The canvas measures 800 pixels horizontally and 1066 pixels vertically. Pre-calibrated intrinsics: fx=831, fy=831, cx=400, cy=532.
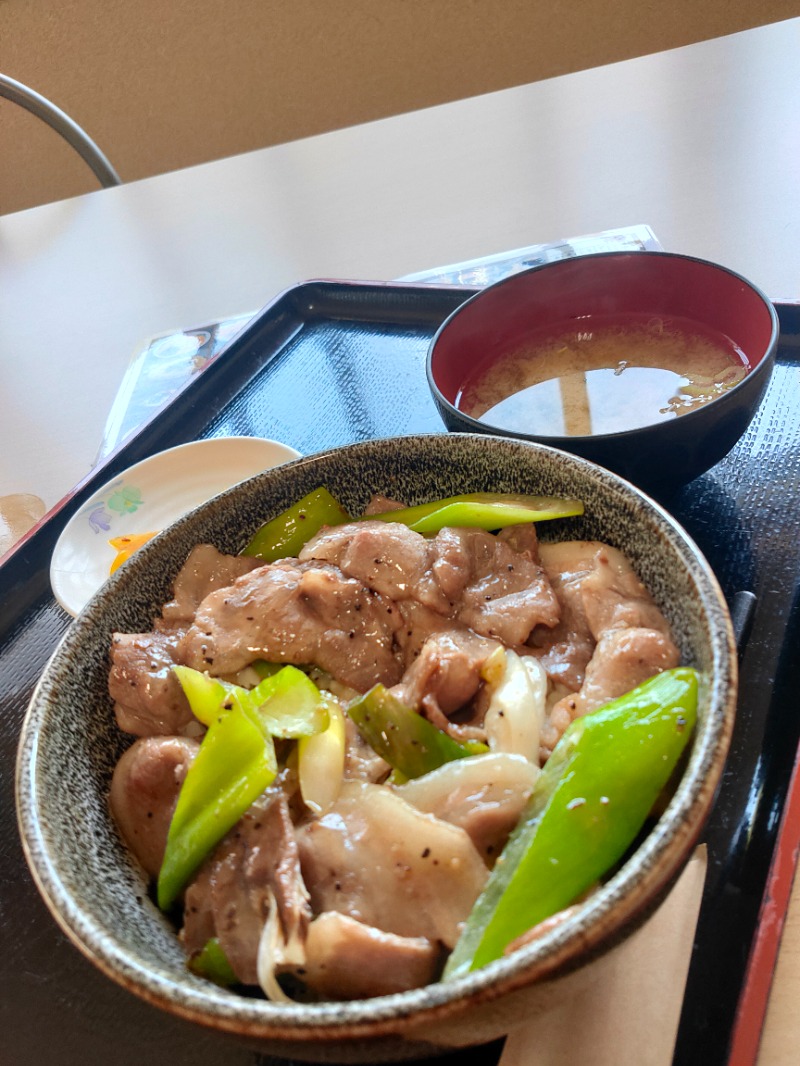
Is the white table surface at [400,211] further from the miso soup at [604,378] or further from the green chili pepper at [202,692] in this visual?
the green chili pepper at [202,692]

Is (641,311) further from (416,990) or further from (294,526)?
(416,990)

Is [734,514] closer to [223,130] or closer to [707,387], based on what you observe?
[707,387]

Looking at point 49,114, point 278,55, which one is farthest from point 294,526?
point 278,55

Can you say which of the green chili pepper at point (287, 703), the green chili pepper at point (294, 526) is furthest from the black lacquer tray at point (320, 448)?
the green chili pepper at point (294, 526)

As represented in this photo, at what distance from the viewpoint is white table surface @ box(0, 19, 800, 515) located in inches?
87.2

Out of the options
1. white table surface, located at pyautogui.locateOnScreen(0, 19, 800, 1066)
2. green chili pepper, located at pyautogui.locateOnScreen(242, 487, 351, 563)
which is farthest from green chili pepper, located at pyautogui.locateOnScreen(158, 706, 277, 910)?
white table surface, located at pyautogui.locateOnScreen(0, 19, 800, 1066)

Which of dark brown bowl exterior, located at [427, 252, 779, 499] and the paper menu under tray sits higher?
dark brown bowl exterior, located at [427, 252, 779, 499]

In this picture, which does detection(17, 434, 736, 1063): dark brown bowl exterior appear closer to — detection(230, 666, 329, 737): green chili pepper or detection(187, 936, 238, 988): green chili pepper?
detection(187, 936, 238, 988): green chili pepper

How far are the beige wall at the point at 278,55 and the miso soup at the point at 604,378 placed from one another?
3761 millimetres

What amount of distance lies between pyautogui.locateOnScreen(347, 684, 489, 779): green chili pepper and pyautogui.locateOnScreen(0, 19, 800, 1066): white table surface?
138 centimetres

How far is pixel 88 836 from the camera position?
86 centimetres

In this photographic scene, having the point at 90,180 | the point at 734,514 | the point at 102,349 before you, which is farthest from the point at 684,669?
the point at 90,180

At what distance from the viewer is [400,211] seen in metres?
2.68

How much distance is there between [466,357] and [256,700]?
812mm
